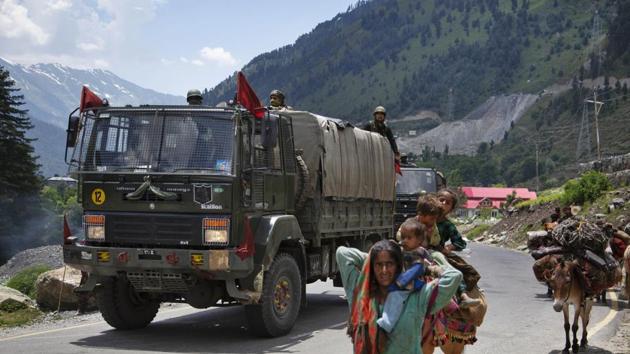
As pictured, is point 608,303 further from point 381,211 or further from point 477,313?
point 477,313

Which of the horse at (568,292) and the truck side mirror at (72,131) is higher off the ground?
the truck side mirror at (72,131)

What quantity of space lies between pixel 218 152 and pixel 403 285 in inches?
215

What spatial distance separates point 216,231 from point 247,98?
1710 mm

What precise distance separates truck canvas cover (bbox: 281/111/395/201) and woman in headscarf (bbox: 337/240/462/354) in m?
6.89

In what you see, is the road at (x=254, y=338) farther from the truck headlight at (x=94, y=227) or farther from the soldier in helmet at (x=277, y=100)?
the soldier in helmet at (x=277, y=100)

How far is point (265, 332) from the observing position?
398 inches

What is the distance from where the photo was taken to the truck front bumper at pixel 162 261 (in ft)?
30.5

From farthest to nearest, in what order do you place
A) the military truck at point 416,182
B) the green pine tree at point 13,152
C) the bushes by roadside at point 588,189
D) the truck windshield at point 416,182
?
the green pine tree at point 13,152
the bushes by roadside at point 588,189
the truck windshield at point 416,182
the military truck at point 416,182

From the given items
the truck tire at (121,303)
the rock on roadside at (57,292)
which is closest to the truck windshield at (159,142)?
the truck tire at (121,303)

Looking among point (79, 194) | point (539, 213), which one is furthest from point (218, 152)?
point (539, 213)

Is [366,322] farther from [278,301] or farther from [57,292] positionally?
[57,292]

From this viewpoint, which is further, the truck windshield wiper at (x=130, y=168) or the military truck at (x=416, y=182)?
the military truck at (x=416, y=182)

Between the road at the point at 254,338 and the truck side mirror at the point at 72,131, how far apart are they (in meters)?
2.51

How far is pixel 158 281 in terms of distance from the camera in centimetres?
961
